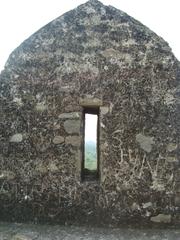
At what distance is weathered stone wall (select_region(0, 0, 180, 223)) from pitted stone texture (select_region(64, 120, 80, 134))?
0.01 metres

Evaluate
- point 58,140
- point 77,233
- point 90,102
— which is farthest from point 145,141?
point 77,233

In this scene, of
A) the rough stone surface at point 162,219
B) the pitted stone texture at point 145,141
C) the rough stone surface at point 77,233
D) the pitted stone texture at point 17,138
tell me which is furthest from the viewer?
the pitted stone texture at point 17,138

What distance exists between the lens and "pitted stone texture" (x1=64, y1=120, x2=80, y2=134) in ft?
17.3

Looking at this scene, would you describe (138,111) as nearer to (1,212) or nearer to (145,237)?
(145,237)

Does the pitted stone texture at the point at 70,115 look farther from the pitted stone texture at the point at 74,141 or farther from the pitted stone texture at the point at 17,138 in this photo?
the pitted stone texture at the point at 17,138

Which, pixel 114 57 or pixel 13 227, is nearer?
pixel 13 227

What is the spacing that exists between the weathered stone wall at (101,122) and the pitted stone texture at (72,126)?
0.05ft

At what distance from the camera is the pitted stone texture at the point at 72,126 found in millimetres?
5262

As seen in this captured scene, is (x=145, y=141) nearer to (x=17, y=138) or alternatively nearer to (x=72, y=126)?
(x=72, y=126)

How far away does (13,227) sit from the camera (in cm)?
493

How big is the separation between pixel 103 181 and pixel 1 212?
1.55 metres

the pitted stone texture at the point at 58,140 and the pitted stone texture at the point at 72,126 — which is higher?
the pitted stone texture at the point at 72,126

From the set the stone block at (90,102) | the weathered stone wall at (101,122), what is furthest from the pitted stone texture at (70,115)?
the stone block at (90,102)

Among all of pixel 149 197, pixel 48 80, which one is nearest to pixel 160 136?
pixel 149 197
